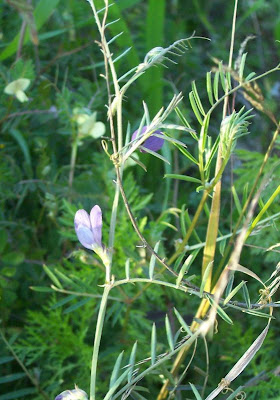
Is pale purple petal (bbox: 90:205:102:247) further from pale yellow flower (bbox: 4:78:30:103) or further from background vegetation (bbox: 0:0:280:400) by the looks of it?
pale yellow flower (bbox: 4:78:30:103)

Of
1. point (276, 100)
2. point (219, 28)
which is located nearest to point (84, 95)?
point (276, 100)

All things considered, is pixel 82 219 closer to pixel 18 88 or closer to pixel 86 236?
pixel 86 236

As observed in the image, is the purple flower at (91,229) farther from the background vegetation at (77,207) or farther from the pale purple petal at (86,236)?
the background vegetation at (77,207)

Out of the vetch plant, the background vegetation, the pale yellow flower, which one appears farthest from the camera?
the pale yellow flower

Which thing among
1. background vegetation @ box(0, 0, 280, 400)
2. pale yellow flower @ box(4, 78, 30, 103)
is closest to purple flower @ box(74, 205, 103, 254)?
background vegetation @ box(0, 0, 280, 400)

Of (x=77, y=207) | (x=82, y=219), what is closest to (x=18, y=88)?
(x=77, y=207)

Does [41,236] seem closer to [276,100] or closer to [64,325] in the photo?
[64,325]
